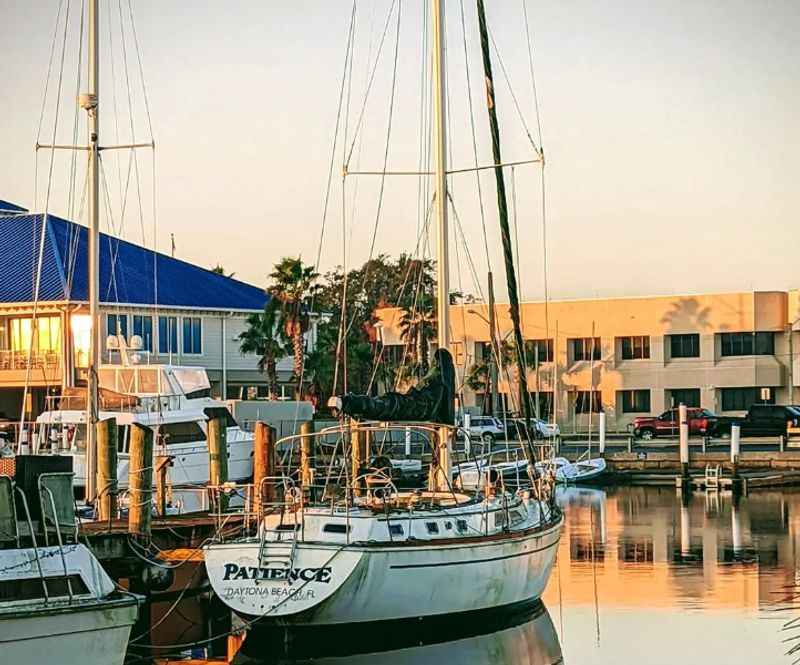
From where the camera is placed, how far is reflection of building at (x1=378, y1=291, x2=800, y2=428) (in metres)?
83.0

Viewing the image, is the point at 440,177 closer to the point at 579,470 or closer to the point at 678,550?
the point at 678,550

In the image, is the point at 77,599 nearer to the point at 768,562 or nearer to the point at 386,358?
the point at 768,562

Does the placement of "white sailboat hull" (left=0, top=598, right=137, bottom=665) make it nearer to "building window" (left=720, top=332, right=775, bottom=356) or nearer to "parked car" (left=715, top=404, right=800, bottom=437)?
"parked car" (left=715, top=404, right=800, bottom=437)

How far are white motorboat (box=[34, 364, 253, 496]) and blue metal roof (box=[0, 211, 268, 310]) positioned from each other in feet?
51.8

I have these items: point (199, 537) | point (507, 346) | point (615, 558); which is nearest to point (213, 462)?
point (199, 537)

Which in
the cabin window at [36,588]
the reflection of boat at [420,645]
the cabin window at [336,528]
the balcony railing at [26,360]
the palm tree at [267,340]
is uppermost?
the palm tree at [267,340]

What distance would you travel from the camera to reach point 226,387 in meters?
72.4

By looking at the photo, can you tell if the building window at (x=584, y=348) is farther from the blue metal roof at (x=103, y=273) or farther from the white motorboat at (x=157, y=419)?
the white motorboat at (x=157, y=419)

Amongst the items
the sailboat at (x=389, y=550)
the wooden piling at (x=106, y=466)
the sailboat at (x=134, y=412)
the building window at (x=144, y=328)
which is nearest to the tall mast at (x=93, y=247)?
the sailboat at (x=134, y=412)

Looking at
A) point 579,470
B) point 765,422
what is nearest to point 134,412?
point 579,470

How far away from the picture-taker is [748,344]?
83.6 meters

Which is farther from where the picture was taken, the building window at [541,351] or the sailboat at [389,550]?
the building window at [541,351]

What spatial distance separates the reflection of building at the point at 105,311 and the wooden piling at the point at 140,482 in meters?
25.5

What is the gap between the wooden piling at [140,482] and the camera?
91.5 ft
